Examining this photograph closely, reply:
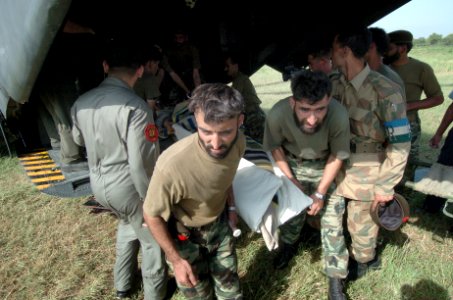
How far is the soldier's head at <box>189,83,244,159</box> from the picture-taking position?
1.98 m

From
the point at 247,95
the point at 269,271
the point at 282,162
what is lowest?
the point at 269,271

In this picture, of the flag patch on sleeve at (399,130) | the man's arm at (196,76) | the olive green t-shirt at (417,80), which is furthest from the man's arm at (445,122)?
the man's arm at (196,76)

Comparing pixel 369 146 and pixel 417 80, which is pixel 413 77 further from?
pixel 369 146

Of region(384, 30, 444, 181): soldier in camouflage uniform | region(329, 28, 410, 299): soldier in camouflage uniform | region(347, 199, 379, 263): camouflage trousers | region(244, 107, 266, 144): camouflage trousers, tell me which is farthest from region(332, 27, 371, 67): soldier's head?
region(244, 107, 266, 144): camouflage trousers

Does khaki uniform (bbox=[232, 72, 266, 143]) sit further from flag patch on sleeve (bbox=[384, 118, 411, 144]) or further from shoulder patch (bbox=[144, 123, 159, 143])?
shoulder patch (bbox=[144, 123, 159, 143])

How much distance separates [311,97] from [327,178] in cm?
78

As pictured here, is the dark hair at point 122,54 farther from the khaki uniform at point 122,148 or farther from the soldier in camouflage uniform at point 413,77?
the soldier in camouflage uniform at point 413,77

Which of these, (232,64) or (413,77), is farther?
(232,64)

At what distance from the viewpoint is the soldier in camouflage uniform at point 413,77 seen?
415 cm

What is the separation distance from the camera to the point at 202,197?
2.25 m

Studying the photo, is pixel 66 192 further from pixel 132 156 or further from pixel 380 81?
pixel 380 81

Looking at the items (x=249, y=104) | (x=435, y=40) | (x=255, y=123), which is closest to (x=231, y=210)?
(x=255, y=123)

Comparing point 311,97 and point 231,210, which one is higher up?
point 311,97

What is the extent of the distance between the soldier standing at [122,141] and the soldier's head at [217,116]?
1.81ft
